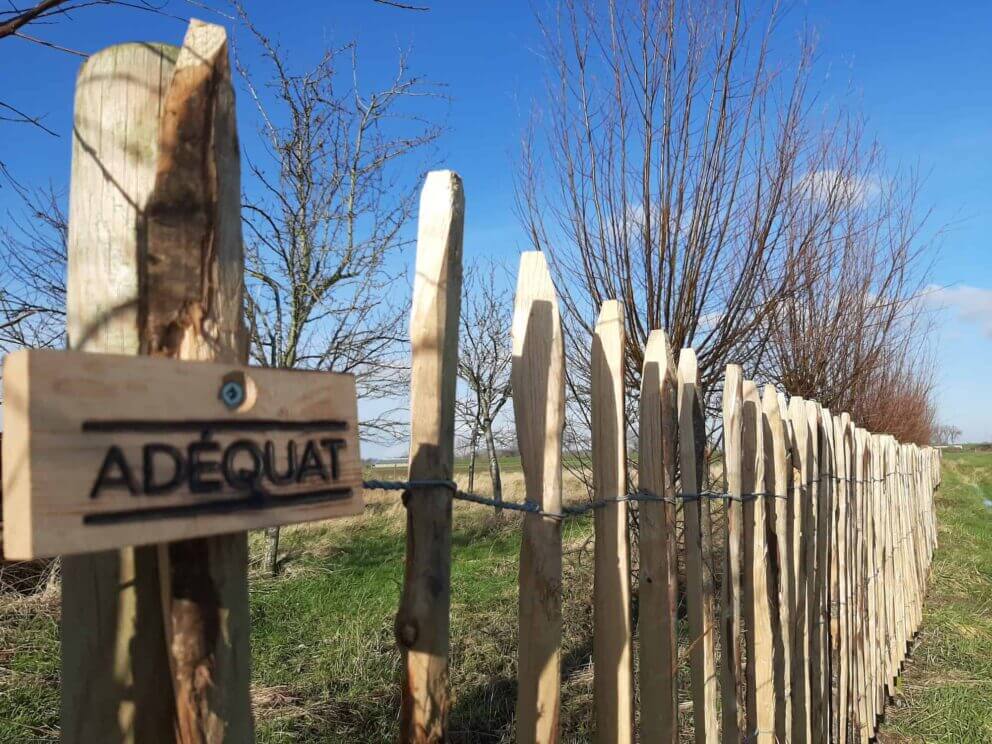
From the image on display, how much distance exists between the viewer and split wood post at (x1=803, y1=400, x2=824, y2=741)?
11.0 ft

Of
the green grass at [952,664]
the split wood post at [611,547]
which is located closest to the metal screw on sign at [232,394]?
the split wood post at [611,547]

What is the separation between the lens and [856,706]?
420 centimetres

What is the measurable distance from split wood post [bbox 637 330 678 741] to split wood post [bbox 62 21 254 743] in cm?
126

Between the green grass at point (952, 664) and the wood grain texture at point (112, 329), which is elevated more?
A: the wood grain texture at point (112, 329)

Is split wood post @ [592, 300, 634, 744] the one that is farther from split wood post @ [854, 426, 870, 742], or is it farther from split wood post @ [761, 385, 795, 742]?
split wood post @ [854, 426, 870, 742]

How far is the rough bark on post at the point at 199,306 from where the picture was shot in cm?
89

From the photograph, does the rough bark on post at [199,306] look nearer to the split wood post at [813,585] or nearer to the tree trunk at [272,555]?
the split wood post at [813,585]

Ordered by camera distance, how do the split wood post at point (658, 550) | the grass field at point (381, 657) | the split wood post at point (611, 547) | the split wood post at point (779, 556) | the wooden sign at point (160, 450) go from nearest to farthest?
the wooden sign at point (160, 450) → the split wood post at point (611, 547) → the split wood post at point (658, 550) → the split wood post at point (779, 556) → the grass field at point (381, 657)

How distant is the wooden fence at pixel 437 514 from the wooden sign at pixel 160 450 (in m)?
0.10

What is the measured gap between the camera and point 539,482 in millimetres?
1578

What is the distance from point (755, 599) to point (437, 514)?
197 cm

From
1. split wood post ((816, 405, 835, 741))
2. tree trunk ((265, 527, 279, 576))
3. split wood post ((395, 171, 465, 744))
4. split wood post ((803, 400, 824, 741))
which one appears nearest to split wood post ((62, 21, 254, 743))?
split wood post ((395, 171, 465, 744))

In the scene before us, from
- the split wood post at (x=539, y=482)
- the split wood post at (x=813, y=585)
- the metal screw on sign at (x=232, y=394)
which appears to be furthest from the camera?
the split wood post at (x=813, y=585)

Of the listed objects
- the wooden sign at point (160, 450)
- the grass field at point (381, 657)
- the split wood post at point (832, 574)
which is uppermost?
the wooden sign at point (160, 450)
